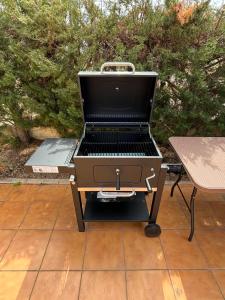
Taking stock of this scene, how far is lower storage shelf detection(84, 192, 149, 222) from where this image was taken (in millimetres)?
1829

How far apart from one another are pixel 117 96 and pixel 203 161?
2.66ft

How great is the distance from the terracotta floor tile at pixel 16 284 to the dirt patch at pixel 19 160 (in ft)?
3.94

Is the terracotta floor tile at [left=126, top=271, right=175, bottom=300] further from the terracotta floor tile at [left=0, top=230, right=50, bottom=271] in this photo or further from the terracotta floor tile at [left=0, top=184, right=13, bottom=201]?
the terracotta floor tile at [left=0, top=184, right=13, bottom=201]

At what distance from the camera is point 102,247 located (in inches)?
71.4

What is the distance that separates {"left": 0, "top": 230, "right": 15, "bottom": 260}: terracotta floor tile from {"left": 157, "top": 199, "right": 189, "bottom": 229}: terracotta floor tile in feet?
4.21

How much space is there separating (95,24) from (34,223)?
190cm

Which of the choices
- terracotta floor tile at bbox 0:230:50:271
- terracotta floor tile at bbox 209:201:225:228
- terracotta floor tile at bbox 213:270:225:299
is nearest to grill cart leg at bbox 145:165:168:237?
terracotta floor tile at bbox 213:270:225:299

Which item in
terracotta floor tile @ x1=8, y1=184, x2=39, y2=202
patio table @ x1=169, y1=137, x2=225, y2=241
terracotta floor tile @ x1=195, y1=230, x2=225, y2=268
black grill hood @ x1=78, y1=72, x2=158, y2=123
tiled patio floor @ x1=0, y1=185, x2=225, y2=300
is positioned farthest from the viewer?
terracotta floor tile @ x1=8, y1=184, x2=39, y2=202

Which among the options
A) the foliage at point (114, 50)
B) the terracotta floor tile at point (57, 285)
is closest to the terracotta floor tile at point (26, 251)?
the terracotta floor tile at point (57, 285)

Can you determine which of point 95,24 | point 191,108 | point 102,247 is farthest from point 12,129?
point 191,108

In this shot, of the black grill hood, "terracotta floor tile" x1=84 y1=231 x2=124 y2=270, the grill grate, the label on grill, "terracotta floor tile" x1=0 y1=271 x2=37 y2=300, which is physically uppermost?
the black grill hood

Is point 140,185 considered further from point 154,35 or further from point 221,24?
point 221,24

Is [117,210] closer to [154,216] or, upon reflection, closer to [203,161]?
[154,216]

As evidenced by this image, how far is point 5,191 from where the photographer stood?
2420 mm
